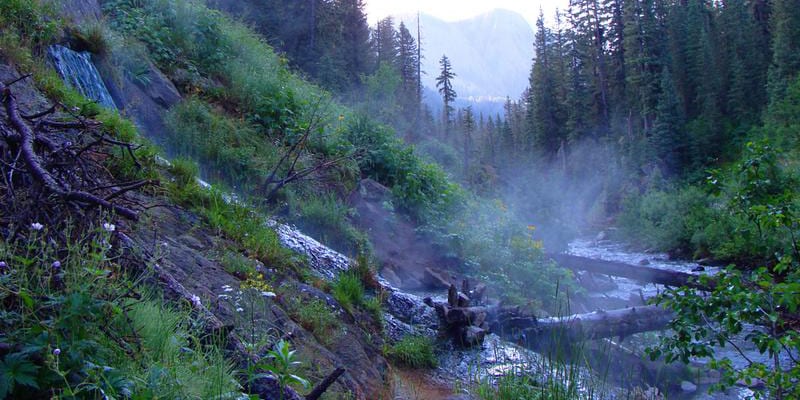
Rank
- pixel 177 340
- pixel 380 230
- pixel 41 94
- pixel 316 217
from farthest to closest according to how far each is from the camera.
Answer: pixel 380 230
pixel 316 217
pixel 41 94
pixel 177 340

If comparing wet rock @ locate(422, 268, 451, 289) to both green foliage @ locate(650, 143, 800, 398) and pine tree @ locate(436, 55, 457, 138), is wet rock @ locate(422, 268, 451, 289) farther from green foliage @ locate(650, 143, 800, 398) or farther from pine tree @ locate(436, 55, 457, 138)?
pine tree @ locate(436, 55, 457, 138)

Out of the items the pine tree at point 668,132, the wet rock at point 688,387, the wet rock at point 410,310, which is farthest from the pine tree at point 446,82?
the wet rock at point 688,387

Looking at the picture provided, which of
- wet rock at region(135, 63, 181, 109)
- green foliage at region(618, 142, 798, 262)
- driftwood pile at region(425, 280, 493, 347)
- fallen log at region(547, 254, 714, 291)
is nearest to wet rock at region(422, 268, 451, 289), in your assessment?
driftwood pile at region(425, 280, 493, 347)

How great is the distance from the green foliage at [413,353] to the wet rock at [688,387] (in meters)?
3.08

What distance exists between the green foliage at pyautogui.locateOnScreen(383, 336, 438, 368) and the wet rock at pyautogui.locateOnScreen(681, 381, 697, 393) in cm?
308

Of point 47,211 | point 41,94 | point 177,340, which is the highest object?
point 41,94

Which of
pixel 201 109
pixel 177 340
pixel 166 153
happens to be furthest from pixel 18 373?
pixel 201 109

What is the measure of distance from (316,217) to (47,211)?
6.08 m

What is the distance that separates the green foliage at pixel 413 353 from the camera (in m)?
6.25

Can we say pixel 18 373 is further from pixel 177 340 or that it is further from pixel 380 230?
pixel 380 230

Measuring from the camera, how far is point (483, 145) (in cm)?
8156

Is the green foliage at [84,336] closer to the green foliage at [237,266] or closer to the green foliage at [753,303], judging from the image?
the green foliage at [237,266]

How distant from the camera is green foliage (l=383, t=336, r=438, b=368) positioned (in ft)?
20.5

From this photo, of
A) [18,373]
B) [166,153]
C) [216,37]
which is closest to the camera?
[18,373]
